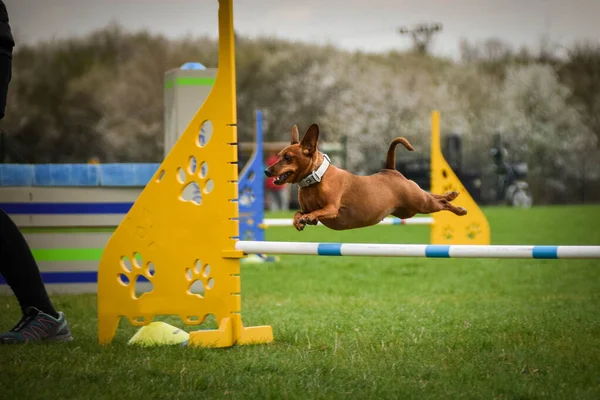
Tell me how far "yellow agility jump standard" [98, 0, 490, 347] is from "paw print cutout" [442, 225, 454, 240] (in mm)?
5866

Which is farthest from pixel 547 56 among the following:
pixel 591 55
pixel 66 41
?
pixel 66 41

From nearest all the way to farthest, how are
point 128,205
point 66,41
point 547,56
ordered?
point 128,205 → point 66,41 → point 547,56

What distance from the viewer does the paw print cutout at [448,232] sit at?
9.82 metres

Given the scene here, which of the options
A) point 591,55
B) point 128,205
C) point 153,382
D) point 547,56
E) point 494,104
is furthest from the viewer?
point 494,104

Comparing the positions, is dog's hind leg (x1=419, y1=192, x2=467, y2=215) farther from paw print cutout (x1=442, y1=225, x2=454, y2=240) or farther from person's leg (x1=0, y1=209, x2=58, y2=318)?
paw print cutout (x1=442, y1=225, x2=454, y2=240)

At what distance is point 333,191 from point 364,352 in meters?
1.02

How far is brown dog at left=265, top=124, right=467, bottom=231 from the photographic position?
10.9 feet

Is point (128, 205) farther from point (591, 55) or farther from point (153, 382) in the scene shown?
point (591, 55)

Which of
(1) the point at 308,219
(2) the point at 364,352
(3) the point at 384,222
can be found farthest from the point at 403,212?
(3) the point at 384,222

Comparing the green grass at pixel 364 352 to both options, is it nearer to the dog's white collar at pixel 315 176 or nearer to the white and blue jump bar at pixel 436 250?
the white and blue jump bar at pixel 436 250

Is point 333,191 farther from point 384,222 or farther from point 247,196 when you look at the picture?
point 247,196

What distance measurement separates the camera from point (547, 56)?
26.9 meters

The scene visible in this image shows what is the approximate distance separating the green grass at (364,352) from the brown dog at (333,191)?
0.69 m

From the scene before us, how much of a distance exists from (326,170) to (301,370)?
35.5 inches
